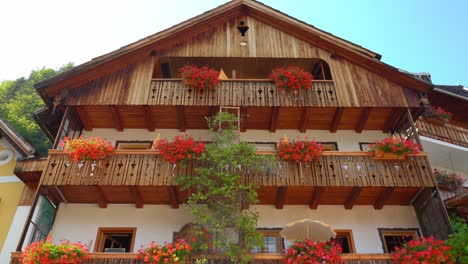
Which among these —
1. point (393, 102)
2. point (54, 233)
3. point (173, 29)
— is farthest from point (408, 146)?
point (54, 233)

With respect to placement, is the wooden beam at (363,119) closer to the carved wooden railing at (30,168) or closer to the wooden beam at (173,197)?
the wooden beam at (173,197)

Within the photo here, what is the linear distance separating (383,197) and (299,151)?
3.13 metres

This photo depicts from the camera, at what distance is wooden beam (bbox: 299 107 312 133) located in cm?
1456

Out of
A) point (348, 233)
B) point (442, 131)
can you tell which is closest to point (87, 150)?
point (348, 233)

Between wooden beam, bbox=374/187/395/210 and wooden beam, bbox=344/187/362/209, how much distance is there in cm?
79

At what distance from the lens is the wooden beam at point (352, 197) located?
12.8 meters

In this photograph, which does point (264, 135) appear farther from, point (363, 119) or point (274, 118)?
point (363, 119)

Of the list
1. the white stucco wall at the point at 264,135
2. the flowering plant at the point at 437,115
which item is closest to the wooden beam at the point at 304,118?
the white stucco wall at the point at 264,135

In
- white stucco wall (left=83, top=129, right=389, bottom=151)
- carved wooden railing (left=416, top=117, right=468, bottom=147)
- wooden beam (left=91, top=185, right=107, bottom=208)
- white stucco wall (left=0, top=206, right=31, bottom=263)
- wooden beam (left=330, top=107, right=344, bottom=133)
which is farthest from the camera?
carved wooden railing (left=416, top=117, right=468, bottom=147)

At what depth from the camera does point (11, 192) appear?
1369 centimetres

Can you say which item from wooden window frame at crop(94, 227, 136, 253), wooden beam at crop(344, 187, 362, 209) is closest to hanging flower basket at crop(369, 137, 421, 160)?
wooden beam at crop(344, 187, 362, 209)

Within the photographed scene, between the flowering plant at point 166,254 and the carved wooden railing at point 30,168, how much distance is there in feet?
16.6

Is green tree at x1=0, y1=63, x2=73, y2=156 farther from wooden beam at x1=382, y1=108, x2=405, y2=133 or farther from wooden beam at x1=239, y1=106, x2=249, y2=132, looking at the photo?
wooden beam at x1=382, y1=108, x2=405, y2=133

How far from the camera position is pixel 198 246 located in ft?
35.2
